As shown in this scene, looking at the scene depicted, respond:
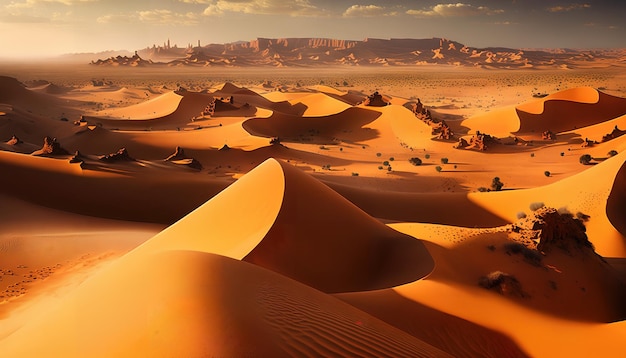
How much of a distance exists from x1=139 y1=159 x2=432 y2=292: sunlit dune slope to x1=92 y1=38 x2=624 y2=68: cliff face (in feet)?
398

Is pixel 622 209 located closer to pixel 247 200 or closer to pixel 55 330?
pixel 247 200

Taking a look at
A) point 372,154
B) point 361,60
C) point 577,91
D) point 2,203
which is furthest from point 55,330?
point 361,60


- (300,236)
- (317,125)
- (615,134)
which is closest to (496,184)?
(300,236)

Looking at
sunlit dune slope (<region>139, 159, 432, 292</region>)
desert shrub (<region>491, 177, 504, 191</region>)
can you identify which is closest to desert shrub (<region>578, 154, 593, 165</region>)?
desert shrub (<region>491, 177, 504, 191</region>)

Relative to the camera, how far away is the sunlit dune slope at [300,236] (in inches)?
305

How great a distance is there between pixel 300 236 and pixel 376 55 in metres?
164

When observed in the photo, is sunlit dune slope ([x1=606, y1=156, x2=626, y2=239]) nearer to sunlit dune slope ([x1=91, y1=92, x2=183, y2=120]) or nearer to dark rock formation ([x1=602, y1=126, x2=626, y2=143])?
dark rock formation ([x1=602, y1=126, x2=626, y2=143])

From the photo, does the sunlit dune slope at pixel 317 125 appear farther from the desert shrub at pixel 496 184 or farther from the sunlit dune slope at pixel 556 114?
the desert shrub at pixel 496 184

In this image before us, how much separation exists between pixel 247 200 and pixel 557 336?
262 inches

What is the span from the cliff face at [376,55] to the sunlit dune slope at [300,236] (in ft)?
398

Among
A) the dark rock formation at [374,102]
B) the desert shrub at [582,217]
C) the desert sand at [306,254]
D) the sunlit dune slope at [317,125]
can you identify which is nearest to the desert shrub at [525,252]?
the desert sand at [306,254]

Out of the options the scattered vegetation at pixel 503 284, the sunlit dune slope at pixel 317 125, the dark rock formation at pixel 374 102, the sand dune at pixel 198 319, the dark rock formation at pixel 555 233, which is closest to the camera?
the sand dune at pixel 198 319

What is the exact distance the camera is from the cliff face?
129 meters

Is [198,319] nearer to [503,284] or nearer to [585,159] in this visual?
[503,284]
